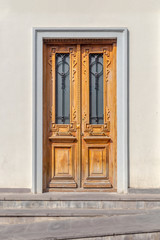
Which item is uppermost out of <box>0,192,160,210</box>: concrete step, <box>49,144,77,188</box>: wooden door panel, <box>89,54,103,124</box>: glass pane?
<box>89,54,103,124</box>: glass pane

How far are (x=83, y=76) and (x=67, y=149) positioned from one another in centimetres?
142

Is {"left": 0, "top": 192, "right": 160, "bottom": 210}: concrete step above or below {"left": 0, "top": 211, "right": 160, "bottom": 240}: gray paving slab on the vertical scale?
above

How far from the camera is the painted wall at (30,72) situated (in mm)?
5211

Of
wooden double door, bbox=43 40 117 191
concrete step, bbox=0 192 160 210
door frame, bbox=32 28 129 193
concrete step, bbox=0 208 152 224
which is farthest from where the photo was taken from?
wooden double door, bbox=43 40 117 191

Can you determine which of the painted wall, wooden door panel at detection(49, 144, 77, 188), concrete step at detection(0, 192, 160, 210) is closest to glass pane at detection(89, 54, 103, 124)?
the painted wall

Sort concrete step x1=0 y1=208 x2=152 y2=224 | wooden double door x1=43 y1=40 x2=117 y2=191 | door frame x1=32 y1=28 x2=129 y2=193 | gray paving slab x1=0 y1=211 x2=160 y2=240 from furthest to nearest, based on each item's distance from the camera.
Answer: wooden double door x1=43 y1=40 x2=117 y2=191, door frame x1=32 y1=28 x2=129 y2=193, concrete step x1=0 y1=208 x2=152 y2=224, gray paving slab x1=0 y1=211 x2=160 y2=240

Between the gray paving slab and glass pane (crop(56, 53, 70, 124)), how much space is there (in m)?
1.89

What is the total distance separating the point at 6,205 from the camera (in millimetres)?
4895

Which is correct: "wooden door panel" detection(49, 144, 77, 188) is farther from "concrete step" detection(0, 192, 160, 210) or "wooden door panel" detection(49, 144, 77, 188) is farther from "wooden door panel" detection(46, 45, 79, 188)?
"concrete step" detection(0, 192, 160, 210)

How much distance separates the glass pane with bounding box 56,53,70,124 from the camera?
545cm

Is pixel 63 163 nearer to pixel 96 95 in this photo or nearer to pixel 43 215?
pixel 43 215

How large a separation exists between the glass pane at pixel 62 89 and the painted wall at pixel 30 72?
539 mm

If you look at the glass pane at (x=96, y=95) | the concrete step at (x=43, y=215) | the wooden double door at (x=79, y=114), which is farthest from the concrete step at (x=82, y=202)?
the glass pane at (x=96, y=95)

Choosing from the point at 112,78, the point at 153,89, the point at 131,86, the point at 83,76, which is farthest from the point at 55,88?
the point at 153,89
